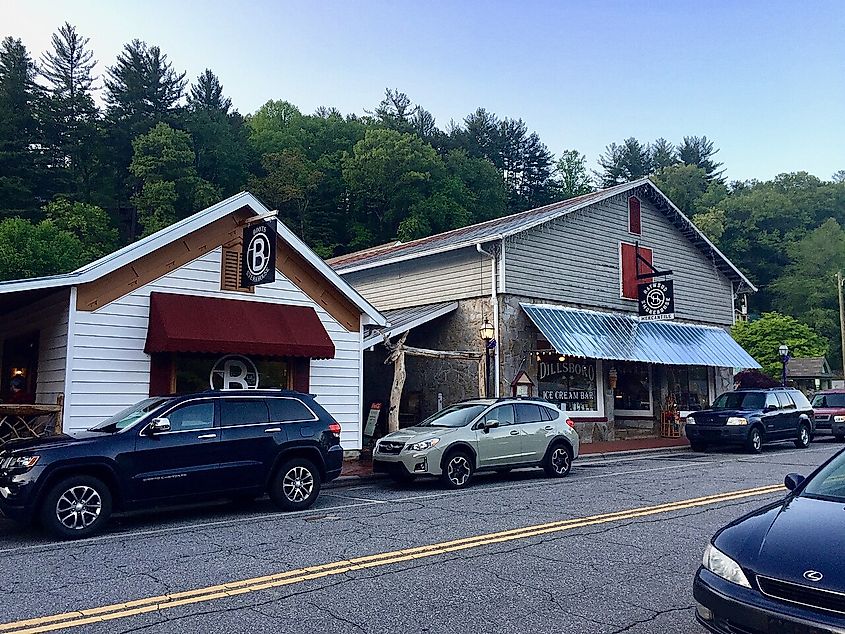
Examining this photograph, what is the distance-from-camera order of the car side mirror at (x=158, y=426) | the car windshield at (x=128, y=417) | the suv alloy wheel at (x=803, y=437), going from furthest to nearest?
the suv alloy wheel at (x=803, y=437) → the car windshield at (x=128, y=417) → the car side mirror at (x=158, y=426)

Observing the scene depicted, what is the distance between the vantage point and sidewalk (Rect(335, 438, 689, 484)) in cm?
1419

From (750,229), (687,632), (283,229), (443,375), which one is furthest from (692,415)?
(750,229)

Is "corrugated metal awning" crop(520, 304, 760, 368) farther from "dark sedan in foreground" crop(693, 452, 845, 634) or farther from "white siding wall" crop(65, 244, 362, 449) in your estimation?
"dark sedan in foreground" crop(693, 452, 845, 634)

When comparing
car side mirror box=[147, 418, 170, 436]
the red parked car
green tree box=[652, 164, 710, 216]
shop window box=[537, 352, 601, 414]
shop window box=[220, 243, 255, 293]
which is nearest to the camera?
car side mirror box=[147, 418, 170, 436]

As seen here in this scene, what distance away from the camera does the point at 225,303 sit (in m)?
14.9

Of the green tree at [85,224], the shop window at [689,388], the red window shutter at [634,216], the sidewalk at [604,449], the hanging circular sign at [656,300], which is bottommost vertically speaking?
the sidewalk at [604,449]

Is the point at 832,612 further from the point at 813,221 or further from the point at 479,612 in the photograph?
the point at 813,221

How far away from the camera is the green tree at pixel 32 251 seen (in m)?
31.1

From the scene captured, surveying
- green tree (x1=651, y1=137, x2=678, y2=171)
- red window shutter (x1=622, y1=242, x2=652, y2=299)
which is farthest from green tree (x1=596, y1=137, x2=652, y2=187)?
red window shutter (x1=622, y1=242, x2=652, y2=299)

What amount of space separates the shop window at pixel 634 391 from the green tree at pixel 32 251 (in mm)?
24446

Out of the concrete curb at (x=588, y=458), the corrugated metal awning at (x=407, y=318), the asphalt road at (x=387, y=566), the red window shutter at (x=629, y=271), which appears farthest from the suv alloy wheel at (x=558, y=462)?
the red window shutter at (x=629, y=271)

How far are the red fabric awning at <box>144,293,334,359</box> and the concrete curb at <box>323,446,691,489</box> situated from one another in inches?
110

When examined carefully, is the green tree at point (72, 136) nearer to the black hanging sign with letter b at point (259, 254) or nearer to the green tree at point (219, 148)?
the green tree at point (219, 148)

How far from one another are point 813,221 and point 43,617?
7439 cm
